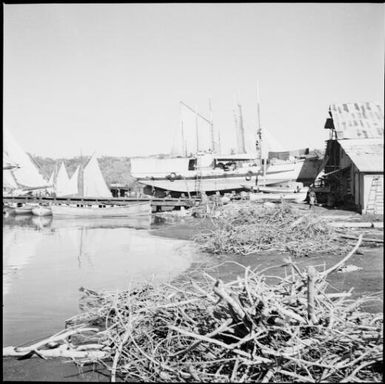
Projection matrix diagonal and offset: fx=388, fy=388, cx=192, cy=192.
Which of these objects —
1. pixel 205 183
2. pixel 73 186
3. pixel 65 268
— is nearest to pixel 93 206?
pixel 73 186

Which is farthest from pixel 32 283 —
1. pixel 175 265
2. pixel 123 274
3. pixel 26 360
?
pixel 26 360

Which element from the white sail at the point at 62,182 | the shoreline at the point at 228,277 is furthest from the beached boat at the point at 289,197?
the white sail at the point at 62,182

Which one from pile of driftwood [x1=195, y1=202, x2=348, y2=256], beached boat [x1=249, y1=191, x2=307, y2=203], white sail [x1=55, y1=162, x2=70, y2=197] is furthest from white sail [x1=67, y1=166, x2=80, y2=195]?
pile of driftwood [x1=195, y1=202, x2=348, y2=256]

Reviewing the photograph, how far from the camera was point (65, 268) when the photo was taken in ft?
43.7

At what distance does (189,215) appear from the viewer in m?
29.3

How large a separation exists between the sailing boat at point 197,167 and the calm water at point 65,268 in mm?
17855

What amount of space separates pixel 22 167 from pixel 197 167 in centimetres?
1854

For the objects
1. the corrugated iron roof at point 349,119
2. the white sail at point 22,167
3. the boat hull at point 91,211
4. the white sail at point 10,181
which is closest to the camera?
the corrugated iron roof at point 349,119

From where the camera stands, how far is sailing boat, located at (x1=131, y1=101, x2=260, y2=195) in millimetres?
40688

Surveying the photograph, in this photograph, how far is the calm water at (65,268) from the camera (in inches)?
315

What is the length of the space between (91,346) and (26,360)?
36.7 inches

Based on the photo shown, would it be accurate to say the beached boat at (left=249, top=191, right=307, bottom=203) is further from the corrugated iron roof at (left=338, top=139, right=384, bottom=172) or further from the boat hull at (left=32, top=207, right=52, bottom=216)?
the boat hull at (left=32, top=207, right=52, bottom=216)

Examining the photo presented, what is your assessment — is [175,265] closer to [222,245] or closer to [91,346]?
[222,245]

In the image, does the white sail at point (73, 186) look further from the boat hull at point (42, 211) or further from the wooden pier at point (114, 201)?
the boat hull at point (42, 211)
